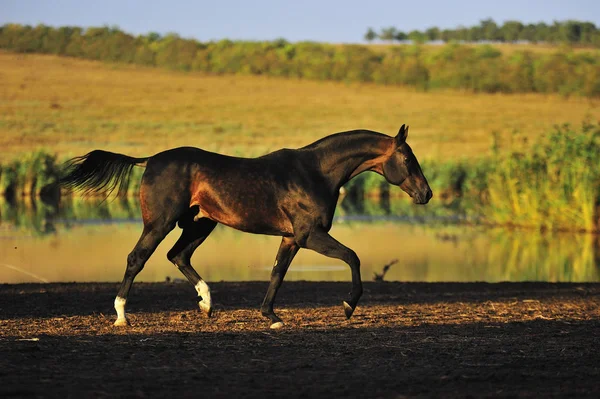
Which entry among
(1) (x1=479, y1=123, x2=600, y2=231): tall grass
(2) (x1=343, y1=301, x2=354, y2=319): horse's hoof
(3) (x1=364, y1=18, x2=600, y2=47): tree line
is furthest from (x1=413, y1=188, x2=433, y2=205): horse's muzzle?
(3) (x1=364, y1=18, x2=600, y2=47): tree line

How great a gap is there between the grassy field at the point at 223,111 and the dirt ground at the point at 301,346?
32028 mm

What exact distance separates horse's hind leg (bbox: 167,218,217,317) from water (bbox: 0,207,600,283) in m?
6.17

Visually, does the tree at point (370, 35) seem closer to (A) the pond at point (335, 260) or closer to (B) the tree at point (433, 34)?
(B) the tree at point (433, 34)

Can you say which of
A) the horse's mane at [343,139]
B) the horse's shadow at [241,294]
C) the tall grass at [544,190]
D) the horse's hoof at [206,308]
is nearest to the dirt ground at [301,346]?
the horse's shadow at [241,294]

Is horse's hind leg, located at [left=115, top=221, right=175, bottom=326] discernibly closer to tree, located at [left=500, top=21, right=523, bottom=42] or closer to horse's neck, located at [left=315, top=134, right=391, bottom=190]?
horse's neck, located at [left=315, top=134, right=391, bottom=190]

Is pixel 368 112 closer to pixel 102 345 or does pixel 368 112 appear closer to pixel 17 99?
pixel 17 99

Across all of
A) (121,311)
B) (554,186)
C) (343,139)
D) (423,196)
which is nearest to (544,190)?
(554,186)

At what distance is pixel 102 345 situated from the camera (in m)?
8.98

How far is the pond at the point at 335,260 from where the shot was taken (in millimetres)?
18609

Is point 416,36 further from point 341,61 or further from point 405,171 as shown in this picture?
point 405,171

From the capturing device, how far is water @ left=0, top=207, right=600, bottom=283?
18609 millimetres

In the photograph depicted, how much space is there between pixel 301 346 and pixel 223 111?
5241 centimetres

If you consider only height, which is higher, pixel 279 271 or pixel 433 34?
pixel 433 34

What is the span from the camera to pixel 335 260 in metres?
22.0
